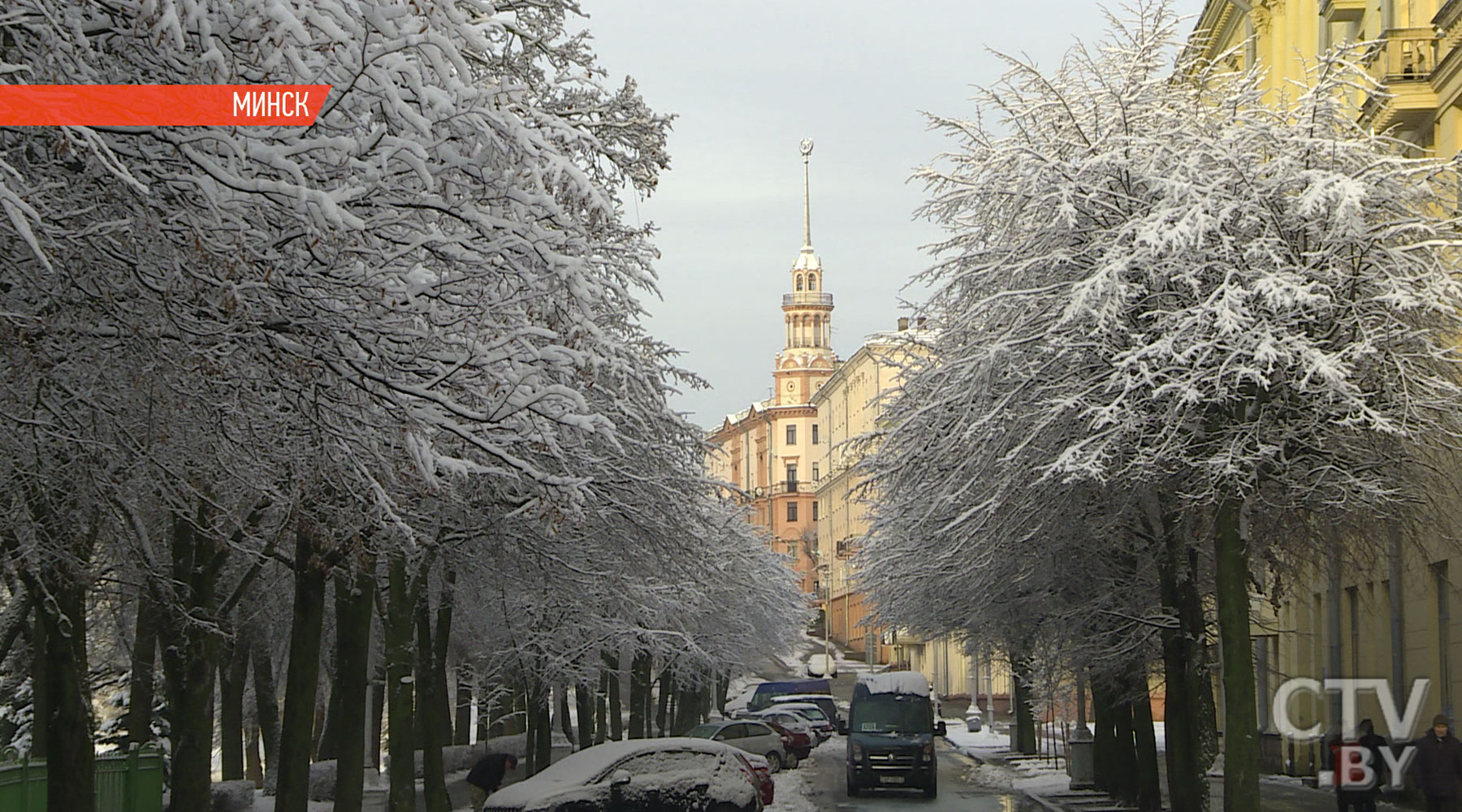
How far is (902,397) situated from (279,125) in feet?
61.4

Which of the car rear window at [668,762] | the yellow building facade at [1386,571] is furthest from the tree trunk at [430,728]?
the yellow building facade at [1386,571]

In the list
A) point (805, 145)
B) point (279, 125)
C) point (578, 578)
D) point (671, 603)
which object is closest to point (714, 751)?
point (578, 578)

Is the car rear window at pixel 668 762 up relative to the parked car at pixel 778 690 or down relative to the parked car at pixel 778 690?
up

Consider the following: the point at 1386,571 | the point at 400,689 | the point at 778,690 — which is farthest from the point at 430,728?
the point at 778,690

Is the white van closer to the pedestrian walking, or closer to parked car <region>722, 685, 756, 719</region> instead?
parked car <region>722, 685, 756, 719</region>

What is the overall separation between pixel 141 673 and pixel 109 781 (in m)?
1.60

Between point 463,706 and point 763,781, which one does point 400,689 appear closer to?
point 763,781

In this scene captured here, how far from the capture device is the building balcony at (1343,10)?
31766 mm

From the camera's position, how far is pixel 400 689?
2361cm

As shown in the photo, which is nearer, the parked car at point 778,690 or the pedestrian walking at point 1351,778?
the pedestrian walking at point 1351,778

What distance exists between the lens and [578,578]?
2405 cm

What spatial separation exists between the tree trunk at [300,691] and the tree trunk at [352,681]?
32.3 inches

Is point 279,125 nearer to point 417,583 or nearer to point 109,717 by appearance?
point 417,583

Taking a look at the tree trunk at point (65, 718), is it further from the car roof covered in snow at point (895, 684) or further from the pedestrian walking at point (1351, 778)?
the car roof covered in snow at point (895, 684)
